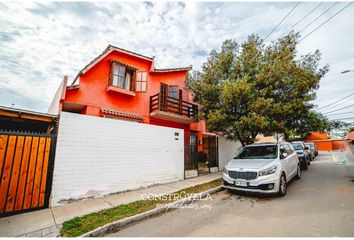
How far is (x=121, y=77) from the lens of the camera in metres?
11.4

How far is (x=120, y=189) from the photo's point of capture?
267 inches

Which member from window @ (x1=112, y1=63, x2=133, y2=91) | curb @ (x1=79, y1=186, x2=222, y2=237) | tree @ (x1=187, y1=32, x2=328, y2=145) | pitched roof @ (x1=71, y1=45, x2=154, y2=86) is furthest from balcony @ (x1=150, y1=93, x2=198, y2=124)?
curb @ (x1=79, y1=186, x2=222, y2=237)

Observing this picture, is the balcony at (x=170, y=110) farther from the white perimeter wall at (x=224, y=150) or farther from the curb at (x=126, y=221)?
the curb at (x=126, y=221)

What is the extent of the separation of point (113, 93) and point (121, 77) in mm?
1299

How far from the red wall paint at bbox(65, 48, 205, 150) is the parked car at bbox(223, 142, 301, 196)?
425cm

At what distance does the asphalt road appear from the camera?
355 cm

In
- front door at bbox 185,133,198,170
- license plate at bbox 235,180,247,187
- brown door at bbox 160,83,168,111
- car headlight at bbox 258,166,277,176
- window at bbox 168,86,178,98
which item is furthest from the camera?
window at bbox 168,86,178,98

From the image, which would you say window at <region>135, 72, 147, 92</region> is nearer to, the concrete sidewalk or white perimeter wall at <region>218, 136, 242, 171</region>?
white perimeter wall at <region>218, 136, 242, 171</region>

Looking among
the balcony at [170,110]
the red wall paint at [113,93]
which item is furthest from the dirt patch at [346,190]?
the balcony at [170,110]

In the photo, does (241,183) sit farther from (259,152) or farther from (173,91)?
(173,91)

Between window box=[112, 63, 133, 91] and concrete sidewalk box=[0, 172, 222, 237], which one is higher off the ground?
window box=[112, 63, 133, 91]

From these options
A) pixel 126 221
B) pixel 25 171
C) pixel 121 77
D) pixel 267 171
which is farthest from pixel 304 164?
pixel 25 171

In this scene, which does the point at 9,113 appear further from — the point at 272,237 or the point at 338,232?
the point at 338,232

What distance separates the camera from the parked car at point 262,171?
5.76m
